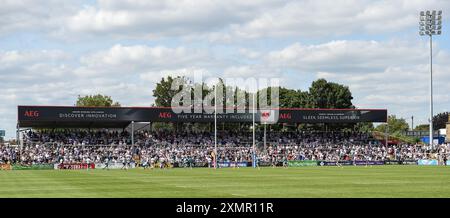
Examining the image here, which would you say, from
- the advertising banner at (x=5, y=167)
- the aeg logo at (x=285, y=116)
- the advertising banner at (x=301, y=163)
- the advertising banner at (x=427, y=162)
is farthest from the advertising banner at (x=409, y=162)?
the advertising banner at (x=5, y=167)

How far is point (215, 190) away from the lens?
29.5 m

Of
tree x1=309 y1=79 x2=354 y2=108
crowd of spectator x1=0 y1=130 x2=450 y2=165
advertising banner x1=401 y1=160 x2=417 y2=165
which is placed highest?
tree x1=309 y1=79 x2=354 y2=108

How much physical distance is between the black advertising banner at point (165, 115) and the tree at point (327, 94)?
44328 millimetres

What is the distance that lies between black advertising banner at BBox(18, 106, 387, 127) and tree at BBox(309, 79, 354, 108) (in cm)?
4433

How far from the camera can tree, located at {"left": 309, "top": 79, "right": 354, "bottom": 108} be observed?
5512 inches

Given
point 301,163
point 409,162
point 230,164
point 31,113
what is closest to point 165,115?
point 230,164

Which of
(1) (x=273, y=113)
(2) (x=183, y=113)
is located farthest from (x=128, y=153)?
(1) (x=273, y=113)

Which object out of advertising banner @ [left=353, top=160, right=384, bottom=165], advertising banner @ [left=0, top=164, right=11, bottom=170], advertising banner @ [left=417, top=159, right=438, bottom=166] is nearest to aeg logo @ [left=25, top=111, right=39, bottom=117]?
advertising banner @ [left=0, top=164, right=11, bottom=170]

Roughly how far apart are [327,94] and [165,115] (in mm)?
62191

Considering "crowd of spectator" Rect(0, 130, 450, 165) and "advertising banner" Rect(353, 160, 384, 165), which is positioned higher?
"crowd of spectator" Rect(0, 130, 450, 165)

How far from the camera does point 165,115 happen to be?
282 ft

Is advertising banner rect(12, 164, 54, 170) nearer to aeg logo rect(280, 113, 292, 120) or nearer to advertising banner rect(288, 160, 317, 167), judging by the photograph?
advertising banner rect(288, 160, 317, 167)

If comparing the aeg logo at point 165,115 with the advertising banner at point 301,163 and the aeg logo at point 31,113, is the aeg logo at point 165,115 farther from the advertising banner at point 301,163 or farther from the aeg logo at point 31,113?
the advertising banner at point 301,163
